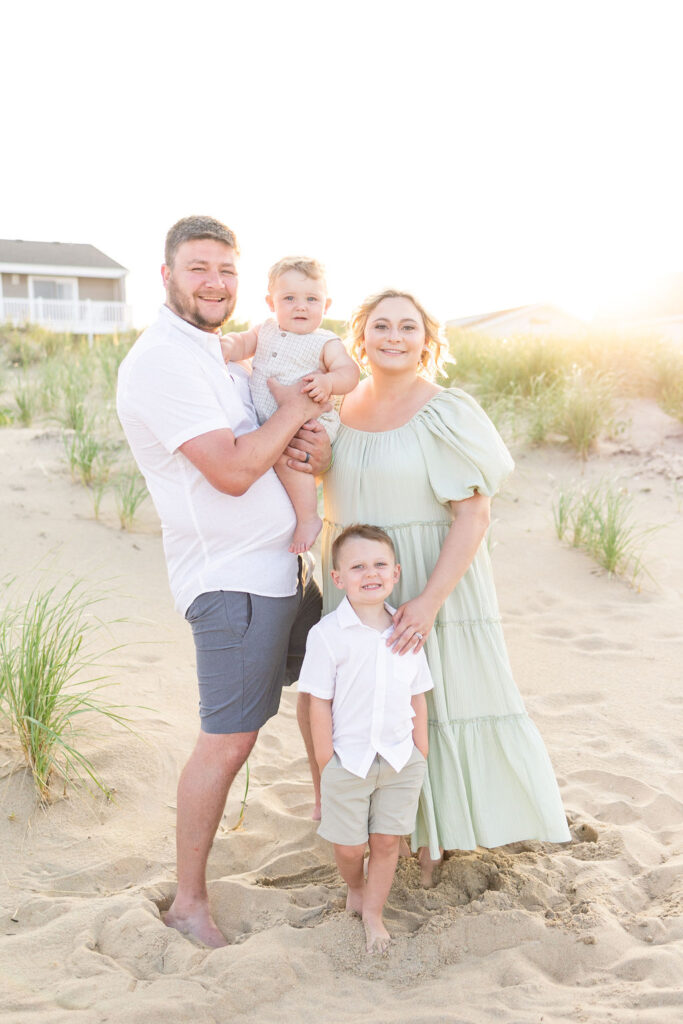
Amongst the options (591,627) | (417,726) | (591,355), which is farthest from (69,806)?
(591,355)

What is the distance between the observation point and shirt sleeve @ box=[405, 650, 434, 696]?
284 cm

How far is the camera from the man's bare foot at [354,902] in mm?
2903

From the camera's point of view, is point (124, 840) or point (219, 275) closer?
point (219, 275)

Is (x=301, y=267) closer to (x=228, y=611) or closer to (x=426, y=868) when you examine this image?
(x=228, y=611)

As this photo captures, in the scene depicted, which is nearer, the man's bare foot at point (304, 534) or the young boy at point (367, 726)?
the young boy at point (367, 726)

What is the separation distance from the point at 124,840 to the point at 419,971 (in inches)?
53.9

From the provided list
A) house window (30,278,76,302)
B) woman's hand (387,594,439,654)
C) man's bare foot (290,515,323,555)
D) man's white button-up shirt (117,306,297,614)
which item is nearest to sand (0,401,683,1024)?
woman's hand (387,594,439,654)

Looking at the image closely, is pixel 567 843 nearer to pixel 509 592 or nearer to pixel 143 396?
pixel 143 396

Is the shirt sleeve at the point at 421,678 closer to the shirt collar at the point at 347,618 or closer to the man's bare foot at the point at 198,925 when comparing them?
the shirt collar at the point at 347,618

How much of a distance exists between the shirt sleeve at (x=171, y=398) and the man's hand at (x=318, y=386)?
0.43 m

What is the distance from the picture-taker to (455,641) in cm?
306

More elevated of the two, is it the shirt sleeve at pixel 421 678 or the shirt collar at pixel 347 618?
the shirt collar at pixel 347 618

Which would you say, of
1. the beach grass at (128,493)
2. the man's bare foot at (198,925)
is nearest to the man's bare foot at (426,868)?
the man's bare foot at (198,925)

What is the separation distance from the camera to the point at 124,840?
3475 millimetres
